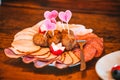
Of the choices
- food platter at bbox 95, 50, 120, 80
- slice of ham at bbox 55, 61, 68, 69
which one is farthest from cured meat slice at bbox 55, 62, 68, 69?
food platter at bbox 95, 50, 120, 80

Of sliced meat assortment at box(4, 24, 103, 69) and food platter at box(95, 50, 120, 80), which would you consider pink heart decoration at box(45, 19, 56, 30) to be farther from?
food platter at box(95, 50, 120, 80)

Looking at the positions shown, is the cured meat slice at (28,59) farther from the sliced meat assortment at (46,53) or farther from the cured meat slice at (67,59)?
the cured meat slice at (67,59)

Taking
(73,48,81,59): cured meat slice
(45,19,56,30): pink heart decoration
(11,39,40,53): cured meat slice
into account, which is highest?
(45,19,56,30): pink heart decoration

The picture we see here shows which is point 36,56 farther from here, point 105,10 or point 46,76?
point 105,10

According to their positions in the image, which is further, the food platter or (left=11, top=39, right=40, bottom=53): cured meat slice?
(left=11, top=39, right=40, bottom=53): cured meat slice

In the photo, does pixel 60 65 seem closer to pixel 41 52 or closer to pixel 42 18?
pixel 41 52

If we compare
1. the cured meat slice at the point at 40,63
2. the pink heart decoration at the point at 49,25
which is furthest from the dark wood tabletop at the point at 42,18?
the pink heart decoration at the point at 49,25
